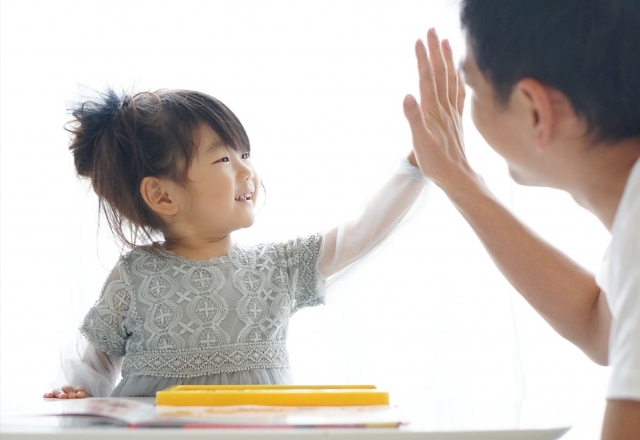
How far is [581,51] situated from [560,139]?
10 centimetres

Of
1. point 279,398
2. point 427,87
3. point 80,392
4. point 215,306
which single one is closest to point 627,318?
point 279,398

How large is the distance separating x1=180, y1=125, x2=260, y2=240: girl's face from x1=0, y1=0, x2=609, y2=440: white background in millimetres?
155

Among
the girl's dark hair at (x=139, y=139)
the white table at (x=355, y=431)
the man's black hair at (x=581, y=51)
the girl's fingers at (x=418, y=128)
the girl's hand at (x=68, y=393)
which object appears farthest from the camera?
the girl's dark hair at (x=139, y=139)

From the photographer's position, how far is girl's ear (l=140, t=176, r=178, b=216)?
3.97 ft

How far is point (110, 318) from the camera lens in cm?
118

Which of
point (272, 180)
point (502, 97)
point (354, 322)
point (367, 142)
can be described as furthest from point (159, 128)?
point (502, 97)

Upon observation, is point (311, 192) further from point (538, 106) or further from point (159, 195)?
point (538, 106)

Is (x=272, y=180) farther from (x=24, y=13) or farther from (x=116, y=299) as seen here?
(x=24, y=13)

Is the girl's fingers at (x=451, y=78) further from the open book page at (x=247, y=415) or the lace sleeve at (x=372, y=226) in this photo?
the open book page at (x=247, y=415)

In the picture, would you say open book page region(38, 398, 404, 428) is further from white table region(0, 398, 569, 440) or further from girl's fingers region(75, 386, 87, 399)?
girl's fingers region(75, 386, 87, 399)

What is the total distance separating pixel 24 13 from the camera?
63.2 inches

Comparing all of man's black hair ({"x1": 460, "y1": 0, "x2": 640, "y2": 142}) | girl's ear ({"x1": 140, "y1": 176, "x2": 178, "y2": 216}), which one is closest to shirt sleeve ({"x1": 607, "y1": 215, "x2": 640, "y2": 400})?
man's black hair ({"x1": 460, "y1": 0, "x2": 640, "y2": 142})

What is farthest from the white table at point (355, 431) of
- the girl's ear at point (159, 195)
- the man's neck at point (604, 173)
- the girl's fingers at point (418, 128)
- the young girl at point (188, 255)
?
the girl's ear at point (159, 195)

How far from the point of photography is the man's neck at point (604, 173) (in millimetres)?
753
